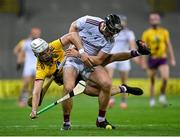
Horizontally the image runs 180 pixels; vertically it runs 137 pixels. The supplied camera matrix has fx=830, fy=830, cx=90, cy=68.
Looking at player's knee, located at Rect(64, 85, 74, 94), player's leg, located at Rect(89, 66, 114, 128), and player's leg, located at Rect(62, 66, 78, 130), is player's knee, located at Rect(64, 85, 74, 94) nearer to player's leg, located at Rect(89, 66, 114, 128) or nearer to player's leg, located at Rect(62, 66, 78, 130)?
player's leg, located at Rect(62, 66, 78, 130)

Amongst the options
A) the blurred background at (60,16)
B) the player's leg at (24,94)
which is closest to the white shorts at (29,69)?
the player's leg at (24,94)

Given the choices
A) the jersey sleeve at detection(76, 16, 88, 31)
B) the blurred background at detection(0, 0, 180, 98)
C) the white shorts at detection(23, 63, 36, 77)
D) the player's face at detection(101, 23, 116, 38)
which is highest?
the blurred background at detection(0, 0, 180, 98)

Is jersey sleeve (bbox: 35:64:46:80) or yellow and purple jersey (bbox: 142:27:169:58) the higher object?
yellow and purple jersey (bbox: 142:27:169:58)

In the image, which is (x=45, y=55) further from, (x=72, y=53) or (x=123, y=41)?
(x=123, y=41)

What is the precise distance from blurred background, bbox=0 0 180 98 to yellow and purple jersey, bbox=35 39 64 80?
1523cm

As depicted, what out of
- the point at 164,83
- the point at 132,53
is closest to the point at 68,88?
the point at 132,53

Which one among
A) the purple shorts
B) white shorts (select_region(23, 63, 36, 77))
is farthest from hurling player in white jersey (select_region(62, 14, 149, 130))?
white shorts (select_region(23, 63, 36, 77))

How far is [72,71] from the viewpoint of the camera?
14.5 meters

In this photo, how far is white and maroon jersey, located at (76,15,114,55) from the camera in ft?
47.9

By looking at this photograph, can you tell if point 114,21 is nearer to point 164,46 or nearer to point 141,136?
point 141,136

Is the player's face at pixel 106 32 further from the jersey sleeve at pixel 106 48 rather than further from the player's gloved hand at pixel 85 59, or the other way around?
the player's gloved hand at pixel 85 59

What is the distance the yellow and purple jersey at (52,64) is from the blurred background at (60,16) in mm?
15230

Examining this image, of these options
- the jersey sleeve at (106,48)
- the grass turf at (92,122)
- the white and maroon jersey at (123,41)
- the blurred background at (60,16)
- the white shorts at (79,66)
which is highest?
the blurred background at (60,16)

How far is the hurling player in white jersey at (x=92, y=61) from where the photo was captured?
14.4 m
